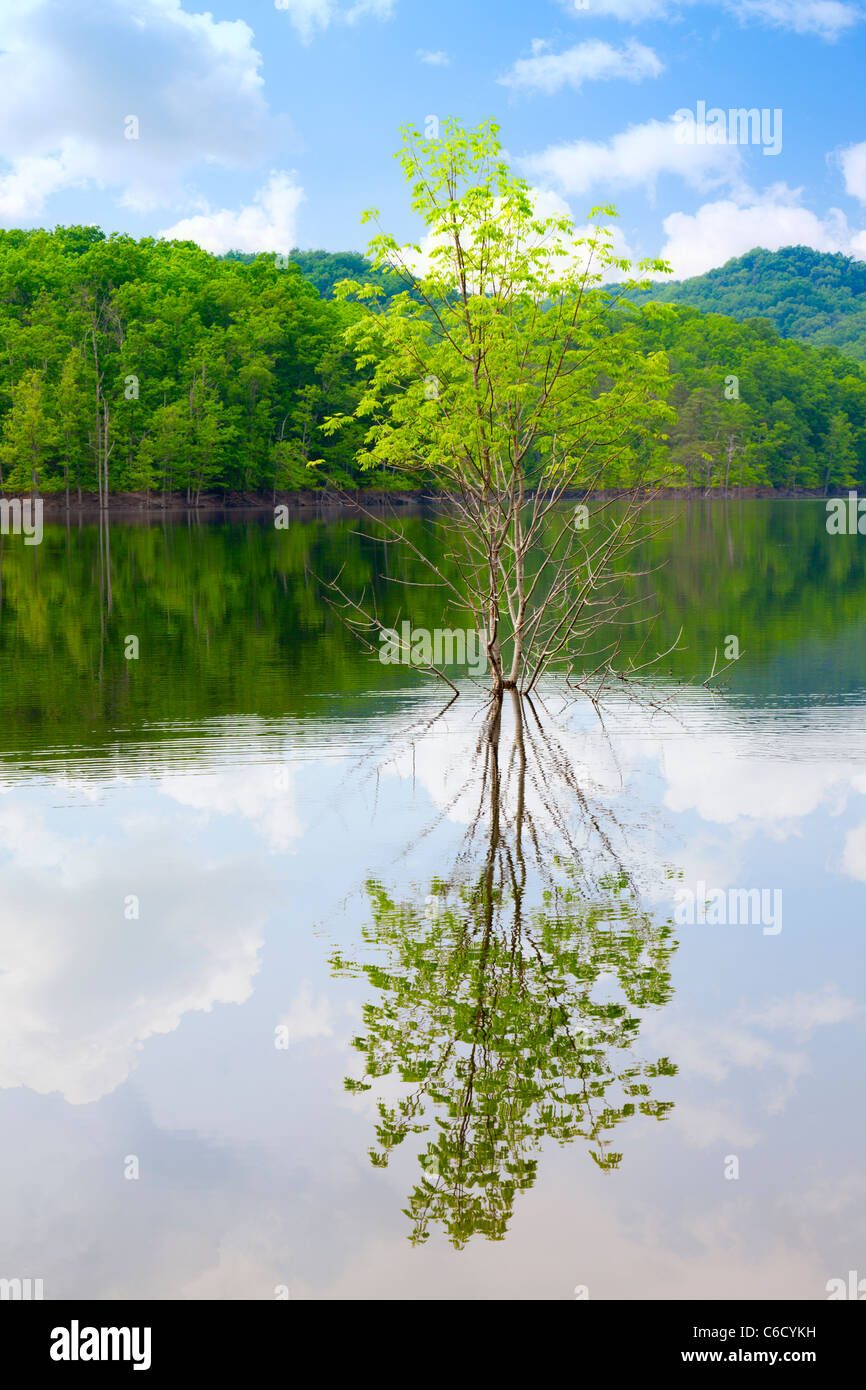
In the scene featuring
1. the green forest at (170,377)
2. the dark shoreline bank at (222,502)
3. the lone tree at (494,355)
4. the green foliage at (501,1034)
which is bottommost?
the green foliage at (501,1034)

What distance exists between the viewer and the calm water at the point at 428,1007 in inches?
252

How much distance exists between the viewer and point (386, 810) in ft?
46.2

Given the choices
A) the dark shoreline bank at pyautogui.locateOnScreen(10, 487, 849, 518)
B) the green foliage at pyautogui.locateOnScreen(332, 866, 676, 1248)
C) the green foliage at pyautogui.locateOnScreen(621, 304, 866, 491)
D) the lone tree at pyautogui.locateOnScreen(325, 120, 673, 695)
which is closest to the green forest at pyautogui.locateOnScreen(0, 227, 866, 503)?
the dark shoreline bank at pyautogui.locateOnScreen(10, 487, 849, 518)

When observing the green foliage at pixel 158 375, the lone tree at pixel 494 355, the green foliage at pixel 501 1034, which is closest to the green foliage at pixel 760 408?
the green foliage at pixel 158 375

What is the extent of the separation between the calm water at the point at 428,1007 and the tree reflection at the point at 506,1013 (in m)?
0.03

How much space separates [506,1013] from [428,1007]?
477 millimetres

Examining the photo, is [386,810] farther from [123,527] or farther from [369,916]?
[123,527]

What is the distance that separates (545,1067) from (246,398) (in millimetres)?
103622

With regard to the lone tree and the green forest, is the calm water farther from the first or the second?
the green forest

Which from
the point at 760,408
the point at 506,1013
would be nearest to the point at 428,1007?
the point at 506,1013

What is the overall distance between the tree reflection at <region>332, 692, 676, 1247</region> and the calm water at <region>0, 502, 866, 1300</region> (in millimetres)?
27

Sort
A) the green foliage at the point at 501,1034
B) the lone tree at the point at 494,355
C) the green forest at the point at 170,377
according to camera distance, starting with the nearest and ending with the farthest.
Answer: the green foliage at the point at 501,1034, the lone tree at the point at 494,355, the green forest at the point at 170,377

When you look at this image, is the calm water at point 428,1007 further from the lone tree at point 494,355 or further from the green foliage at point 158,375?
the green foliage at point 158,375
